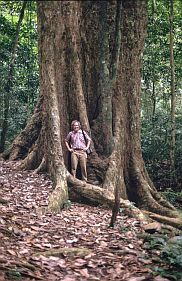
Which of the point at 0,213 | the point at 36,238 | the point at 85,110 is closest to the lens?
the point at 36,238

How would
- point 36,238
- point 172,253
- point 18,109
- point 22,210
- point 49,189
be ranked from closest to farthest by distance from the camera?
1. point 172,253
2. point 36,238
3. point 22,210
4. point 49,189
5. point 18,109

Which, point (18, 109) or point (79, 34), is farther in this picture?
point (18, 109)

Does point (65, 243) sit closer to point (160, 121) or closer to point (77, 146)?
point (77, 146)

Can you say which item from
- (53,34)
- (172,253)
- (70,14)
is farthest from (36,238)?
(70,14)

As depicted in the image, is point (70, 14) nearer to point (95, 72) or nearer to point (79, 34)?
point (79, 34)

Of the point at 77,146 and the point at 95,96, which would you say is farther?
the point at 95,96

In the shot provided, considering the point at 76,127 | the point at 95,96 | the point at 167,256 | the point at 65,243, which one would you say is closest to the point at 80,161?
the point at 76,127

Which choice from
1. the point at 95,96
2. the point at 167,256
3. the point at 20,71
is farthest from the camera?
the point at 20,71

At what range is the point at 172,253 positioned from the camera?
548 centimetres

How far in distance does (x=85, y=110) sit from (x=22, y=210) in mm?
3509

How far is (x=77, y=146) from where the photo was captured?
32.0 ft

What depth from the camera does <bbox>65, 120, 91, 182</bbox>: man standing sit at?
9.66m

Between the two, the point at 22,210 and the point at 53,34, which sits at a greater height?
the point at 53,34

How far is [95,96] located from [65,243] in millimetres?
4965
